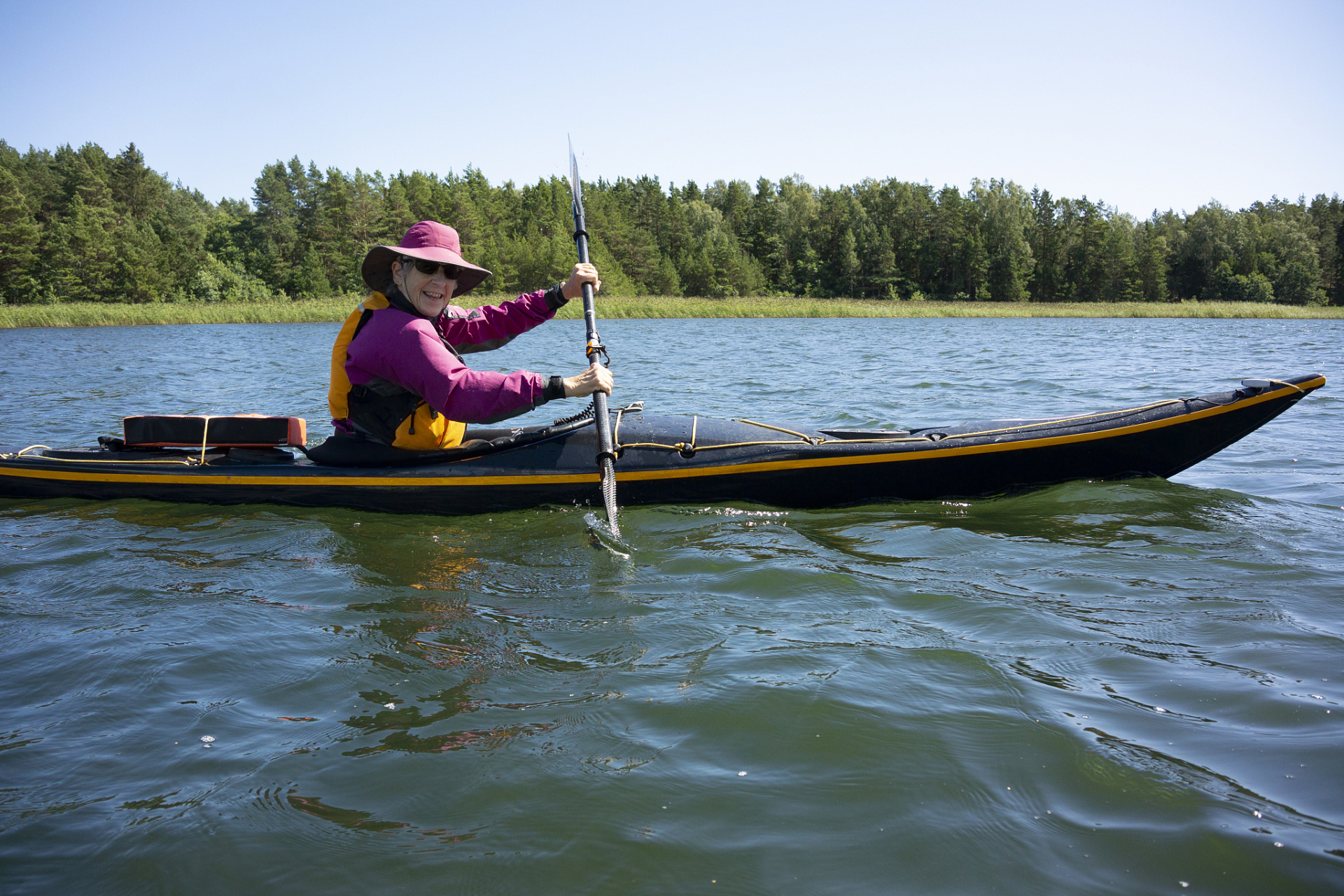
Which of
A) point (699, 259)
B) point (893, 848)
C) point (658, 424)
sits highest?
point (699, 259)

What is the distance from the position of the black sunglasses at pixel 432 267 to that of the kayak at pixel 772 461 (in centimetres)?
99

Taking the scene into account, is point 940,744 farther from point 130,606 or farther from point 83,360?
point 83,360

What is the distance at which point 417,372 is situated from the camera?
418cm

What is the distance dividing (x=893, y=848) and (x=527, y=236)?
66.0m

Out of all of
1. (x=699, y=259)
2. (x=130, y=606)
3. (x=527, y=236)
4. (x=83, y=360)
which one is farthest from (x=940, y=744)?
(x=699, y=259)

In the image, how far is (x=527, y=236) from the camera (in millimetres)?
64438

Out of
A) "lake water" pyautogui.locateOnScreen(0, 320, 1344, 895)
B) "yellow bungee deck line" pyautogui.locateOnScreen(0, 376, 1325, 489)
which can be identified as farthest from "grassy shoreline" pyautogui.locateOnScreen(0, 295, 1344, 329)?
"lake water" pyautogui.locateOnScreen(0, 320, 1344, 895)

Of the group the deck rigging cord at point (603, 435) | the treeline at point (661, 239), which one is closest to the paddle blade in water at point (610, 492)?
the deck rigging cord at point (603, 435)

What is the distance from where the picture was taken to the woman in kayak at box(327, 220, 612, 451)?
4.13m

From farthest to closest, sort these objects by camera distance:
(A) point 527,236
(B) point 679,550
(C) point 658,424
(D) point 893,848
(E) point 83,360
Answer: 1. (A) point 527,236
2. (E) point 83,360
3. (C) point 658,424
4. (B) point 679,550
5. (D) point 893,848

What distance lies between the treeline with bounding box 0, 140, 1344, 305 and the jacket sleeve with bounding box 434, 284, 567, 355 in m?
49.9

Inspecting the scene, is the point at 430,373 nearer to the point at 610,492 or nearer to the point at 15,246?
the point at 610,492

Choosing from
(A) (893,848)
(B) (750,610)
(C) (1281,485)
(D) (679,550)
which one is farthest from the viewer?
(C) (1281,485)

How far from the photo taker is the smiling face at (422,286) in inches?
171
